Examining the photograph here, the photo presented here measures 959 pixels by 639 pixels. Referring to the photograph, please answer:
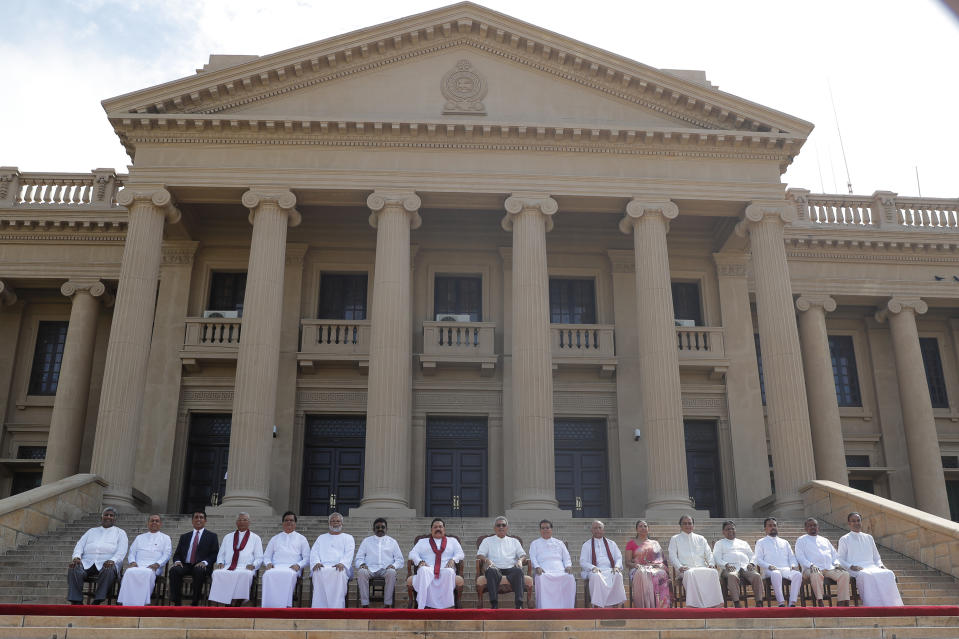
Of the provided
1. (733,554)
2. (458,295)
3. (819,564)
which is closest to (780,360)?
(819,564)

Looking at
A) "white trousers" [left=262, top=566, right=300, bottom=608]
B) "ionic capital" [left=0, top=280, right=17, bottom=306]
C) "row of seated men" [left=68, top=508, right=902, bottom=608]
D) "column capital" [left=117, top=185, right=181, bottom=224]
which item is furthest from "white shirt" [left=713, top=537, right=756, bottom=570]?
"ionic capital" [left=0, top=280, right=17, bottom=306]

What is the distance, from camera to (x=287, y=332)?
25391 millimetres

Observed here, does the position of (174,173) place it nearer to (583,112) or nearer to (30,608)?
(583,112)

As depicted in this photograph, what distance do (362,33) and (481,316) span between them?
8.32m

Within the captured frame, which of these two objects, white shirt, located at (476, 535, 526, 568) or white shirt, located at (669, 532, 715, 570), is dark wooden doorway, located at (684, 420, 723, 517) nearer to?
white shirt, located at (669, 532, 715, 570)

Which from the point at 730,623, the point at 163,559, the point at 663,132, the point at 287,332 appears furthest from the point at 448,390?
the point at 730,623

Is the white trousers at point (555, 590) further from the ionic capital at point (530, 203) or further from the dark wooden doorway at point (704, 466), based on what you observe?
the dark wooden doorway at point (704, 466)

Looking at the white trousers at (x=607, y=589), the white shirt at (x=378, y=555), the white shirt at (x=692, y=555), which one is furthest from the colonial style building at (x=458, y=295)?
the white trousers at (x=607, y=589)

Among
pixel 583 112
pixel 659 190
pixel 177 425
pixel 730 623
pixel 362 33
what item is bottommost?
pixel 730 623

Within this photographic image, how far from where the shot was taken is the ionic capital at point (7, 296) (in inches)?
1075

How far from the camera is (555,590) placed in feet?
46.0

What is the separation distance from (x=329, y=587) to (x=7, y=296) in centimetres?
1862

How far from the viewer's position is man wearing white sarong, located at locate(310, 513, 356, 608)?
13906mm

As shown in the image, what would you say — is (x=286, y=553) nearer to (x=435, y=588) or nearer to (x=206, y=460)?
(x=435, y=588)
